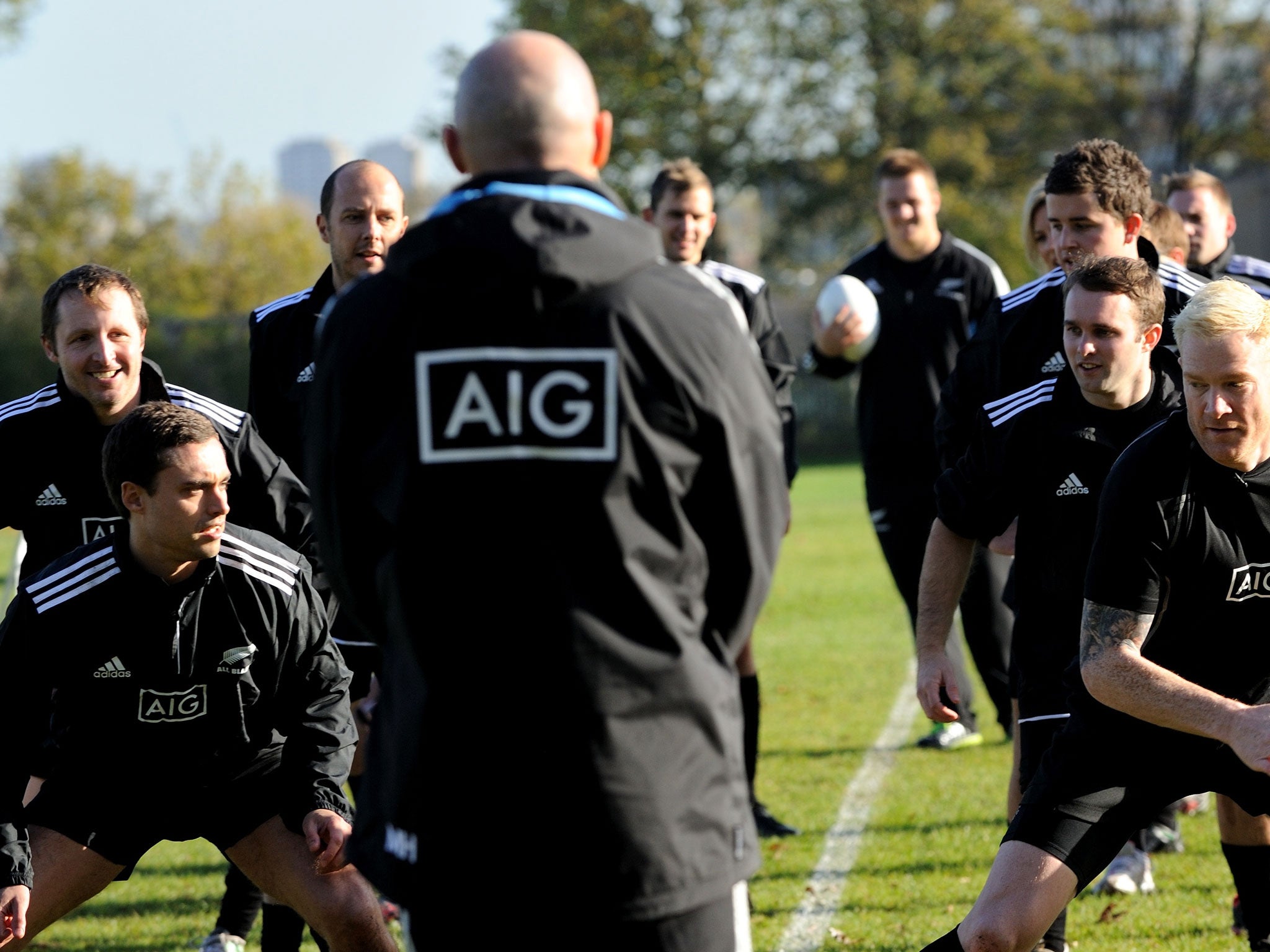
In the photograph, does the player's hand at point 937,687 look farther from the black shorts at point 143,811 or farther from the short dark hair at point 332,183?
the short dark hair at point 332,183

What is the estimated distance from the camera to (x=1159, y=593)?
11.9ft

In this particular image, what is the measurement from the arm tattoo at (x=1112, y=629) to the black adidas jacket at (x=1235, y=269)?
3.96 m

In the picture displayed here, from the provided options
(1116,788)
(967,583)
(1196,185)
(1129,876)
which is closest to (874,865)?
(1129,876)

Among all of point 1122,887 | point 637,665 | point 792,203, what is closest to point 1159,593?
point 637,665

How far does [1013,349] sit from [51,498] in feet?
10.6

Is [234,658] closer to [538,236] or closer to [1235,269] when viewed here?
[538,236]

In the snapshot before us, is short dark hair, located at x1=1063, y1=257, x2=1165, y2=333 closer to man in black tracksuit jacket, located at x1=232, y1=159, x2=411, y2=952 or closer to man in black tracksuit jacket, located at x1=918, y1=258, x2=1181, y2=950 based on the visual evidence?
man in black tracksuit jacket, located at x1=918, y1=258, x2=1181, y2=950

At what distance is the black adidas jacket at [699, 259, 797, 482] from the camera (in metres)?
6.68

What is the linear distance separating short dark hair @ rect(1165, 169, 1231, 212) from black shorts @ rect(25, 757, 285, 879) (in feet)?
18.6

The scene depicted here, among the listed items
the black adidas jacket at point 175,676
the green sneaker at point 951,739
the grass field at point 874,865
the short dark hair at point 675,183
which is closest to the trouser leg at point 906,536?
the green sneaker at point 951,739

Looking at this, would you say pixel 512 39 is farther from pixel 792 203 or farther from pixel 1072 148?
pixel 792 203

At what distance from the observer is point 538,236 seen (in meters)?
2.36

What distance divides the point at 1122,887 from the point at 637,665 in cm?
395

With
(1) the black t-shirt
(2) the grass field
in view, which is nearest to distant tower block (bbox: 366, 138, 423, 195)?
(2) the grass field
